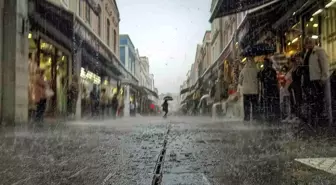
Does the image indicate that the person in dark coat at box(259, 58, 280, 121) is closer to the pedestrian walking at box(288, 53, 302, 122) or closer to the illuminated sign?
the pedestrian walking at box(288, 53, 302, 122)

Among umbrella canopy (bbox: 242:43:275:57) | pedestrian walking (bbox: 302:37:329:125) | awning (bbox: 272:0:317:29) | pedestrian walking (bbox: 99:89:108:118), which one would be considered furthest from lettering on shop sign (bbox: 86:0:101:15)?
pedestrian walking (bbox: 302:37:329:125)

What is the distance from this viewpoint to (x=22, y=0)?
34.4 ft

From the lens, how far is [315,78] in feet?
22.3

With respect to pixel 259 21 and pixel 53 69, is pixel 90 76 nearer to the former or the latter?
pixel 53 69

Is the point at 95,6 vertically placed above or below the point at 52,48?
above

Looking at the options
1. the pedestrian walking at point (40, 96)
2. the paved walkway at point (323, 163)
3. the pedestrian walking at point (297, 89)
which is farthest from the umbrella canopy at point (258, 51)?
the paved walkway at point (323, 163)

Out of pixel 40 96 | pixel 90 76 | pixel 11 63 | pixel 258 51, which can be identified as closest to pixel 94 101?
pixel 90 76

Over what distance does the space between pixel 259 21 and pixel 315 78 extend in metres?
6.88

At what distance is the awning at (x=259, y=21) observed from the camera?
10.9 metres

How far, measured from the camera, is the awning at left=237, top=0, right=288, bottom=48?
10.9 meters

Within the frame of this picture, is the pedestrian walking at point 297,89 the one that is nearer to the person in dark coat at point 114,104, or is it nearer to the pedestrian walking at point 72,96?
the pedestrian walking at point 72,96

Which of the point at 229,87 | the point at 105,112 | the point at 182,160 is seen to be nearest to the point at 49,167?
the point at 182,160

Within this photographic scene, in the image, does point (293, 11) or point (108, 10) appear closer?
point (293, 11)

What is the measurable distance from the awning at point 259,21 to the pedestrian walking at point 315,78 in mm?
3472
